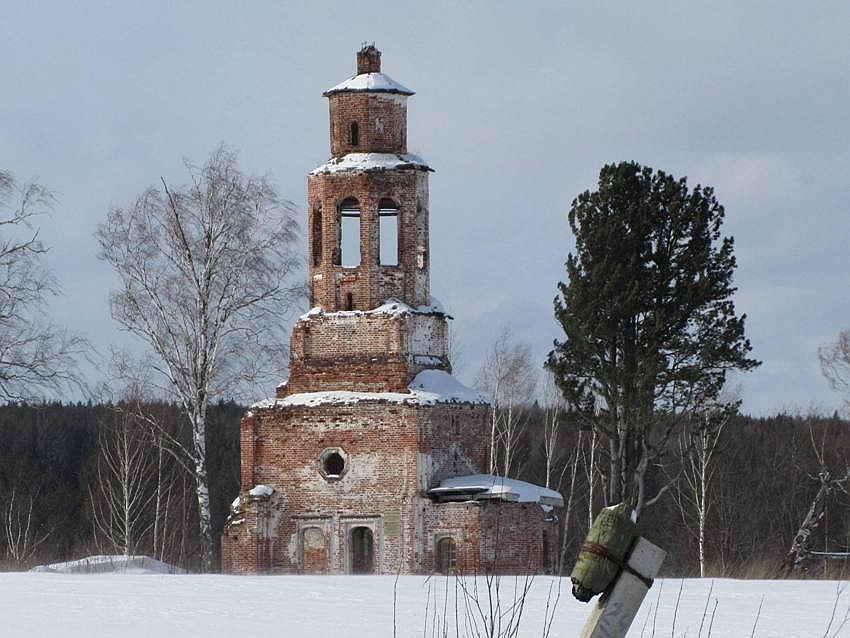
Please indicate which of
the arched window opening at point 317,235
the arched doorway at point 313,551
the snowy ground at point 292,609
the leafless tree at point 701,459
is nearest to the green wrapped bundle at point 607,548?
the snowy ground at point 292,609

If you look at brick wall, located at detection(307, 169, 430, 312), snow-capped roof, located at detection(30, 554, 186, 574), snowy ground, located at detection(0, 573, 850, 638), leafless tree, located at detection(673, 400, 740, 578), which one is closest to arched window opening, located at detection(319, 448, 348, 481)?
brick wall, located at detection(307, 169, 430, 312)

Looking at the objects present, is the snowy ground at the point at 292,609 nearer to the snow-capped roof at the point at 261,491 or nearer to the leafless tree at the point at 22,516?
the snow-capped roof at the point at 261,491

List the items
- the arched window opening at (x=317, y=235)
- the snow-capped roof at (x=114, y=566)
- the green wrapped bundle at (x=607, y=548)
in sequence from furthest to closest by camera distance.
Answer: the arched window opening at (x=317, y=235) → the snow-capped roof at (x=114, y=566) → the green wrapped bundle at (x=607, y=548)

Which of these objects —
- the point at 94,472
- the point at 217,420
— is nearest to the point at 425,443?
the point at 94,472

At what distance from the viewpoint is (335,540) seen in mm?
29562

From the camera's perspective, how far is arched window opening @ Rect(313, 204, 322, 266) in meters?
31.8

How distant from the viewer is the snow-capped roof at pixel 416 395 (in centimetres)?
2986

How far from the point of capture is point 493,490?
2902 cm

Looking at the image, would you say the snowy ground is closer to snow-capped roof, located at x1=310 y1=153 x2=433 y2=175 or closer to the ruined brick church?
the ruined brick church

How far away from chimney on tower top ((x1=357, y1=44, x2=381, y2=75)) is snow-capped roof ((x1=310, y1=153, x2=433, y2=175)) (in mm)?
1679

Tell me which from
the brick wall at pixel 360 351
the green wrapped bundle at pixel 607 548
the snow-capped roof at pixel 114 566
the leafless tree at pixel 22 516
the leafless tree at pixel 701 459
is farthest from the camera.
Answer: the leafless tree at pixel 22 516

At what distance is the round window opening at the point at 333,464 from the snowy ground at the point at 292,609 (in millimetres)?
10599

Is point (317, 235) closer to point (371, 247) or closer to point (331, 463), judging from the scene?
point (371, 247)

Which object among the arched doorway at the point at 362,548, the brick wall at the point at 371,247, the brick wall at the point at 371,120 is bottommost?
the arched doorway at the point at 362,548
